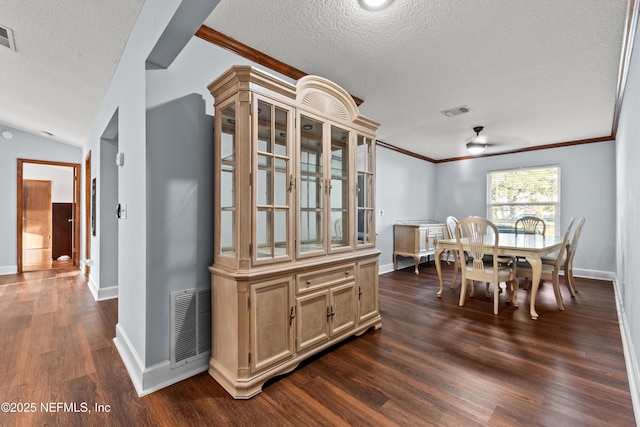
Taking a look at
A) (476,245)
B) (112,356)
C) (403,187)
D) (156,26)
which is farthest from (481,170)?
(112,356)

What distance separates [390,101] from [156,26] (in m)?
2.59

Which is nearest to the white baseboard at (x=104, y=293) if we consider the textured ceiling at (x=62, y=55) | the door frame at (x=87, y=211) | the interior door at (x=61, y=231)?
the door frame at (x=87, y=211)

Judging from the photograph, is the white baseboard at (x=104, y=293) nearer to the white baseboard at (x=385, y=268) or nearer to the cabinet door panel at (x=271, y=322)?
the cabinet door panel at (x=271, y=322)

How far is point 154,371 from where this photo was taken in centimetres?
191

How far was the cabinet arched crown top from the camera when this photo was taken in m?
2.23

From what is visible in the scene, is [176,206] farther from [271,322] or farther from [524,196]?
[524,196]

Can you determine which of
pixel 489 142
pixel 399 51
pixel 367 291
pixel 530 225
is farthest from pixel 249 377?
pixel 530 225

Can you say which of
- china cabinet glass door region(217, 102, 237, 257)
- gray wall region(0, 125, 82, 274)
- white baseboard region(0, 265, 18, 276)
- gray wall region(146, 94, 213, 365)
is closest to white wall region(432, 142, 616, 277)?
china cabinet glass door region(217, 102, 237, 257)

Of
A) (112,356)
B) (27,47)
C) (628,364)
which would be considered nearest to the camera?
(628,364)

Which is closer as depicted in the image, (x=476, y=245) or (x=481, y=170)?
(x=476, y=245)

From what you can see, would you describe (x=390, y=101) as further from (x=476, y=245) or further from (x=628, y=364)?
(x=628, y=364)

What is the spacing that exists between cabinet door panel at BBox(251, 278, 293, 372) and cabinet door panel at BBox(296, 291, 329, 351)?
0.32ft

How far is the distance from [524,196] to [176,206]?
20.8 ft

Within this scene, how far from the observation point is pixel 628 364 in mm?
2090
